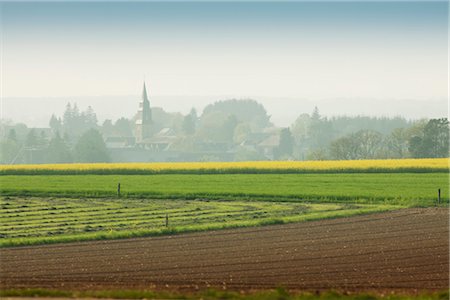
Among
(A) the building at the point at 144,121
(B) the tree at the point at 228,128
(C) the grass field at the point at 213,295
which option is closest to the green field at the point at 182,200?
(C) the grass field at the point at 213,295

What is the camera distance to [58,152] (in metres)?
141

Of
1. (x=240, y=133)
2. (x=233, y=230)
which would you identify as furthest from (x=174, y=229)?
(x=240, y=133)

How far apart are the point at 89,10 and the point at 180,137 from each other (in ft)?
393

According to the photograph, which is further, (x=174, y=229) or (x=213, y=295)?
(x=174, y=229)

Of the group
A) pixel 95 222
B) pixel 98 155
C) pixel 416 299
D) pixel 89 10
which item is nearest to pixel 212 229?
pixel 95 222

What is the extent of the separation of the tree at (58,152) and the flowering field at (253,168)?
73.6 m

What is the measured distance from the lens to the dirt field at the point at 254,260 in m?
21.8

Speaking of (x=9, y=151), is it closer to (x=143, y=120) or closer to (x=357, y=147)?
(x=143, y=120)

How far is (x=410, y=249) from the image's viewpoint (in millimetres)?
27344

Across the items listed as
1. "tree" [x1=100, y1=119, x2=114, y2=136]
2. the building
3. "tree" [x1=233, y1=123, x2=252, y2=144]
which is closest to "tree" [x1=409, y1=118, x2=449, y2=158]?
the building

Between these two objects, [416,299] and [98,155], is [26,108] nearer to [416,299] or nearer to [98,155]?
[98,155]

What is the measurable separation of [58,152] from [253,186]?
94.0 m

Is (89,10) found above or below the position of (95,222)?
above

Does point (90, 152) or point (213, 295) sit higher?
point (90, 152)
